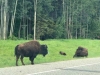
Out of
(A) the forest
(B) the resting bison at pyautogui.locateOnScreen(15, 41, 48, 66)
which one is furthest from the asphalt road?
(A) the forest

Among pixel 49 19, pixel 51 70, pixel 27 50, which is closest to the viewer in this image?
pixel 51 70

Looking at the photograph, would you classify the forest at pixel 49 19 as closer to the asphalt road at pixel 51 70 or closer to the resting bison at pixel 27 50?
the resting bison at pixel 27 50

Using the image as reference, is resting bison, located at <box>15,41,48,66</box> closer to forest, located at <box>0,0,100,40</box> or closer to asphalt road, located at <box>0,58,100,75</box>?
asphalt road, located at <box>0,58,100,75</box>

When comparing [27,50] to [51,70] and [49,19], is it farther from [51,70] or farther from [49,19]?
[49,19]

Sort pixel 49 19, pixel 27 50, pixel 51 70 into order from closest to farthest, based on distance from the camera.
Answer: pixel 51 70
pixel 27 50
pixel 49 19

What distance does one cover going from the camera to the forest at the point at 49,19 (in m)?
61.6

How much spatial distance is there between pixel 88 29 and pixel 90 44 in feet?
126

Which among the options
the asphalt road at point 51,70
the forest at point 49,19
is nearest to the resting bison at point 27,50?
the asphalt road at point 51,70

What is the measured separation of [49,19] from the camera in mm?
70125

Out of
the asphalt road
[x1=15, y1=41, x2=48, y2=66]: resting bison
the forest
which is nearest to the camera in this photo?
the asphalt road

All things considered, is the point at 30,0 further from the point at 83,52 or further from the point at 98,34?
the point at 83,52

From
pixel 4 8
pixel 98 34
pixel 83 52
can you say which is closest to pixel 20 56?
pixel 83 52

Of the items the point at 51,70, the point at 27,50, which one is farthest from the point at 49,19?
the point at 51,70

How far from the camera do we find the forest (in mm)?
61588
